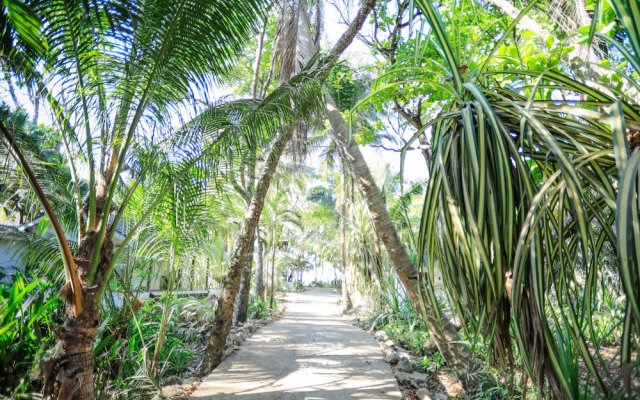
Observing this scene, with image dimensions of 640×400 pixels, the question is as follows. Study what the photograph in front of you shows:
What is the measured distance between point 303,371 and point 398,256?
203cm

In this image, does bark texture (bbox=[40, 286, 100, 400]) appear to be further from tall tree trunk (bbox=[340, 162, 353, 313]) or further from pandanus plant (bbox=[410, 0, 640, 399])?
tall tree trunk (bbox=[340, 162, 353, 313])

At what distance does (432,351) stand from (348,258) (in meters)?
6.87

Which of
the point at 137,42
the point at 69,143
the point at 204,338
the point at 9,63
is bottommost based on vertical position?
the point at 204,338

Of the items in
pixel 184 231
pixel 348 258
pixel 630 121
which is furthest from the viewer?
pixel 348 258

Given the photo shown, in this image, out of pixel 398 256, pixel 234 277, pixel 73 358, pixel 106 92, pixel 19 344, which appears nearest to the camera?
pixel 73 358

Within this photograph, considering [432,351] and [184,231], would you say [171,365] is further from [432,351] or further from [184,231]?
[432,351]

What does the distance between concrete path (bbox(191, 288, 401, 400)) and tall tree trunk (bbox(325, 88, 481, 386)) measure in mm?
757

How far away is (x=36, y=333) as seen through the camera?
381 centimetres

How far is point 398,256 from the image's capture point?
4.74 meters

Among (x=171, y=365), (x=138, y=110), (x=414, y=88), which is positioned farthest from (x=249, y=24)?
(x=171, y=365)

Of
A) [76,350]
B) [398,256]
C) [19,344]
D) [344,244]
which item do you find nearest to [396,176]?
[398,256]

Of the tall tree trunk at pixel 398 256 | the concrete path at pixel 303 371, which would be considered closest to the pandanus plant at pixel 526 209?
the tall tree trunk at pixel 398 256

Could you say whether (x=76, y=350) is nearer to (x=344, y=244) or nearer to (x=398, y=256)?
(x=398, y=256)

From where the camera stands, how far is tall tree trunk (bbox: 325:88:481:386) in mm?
4324
